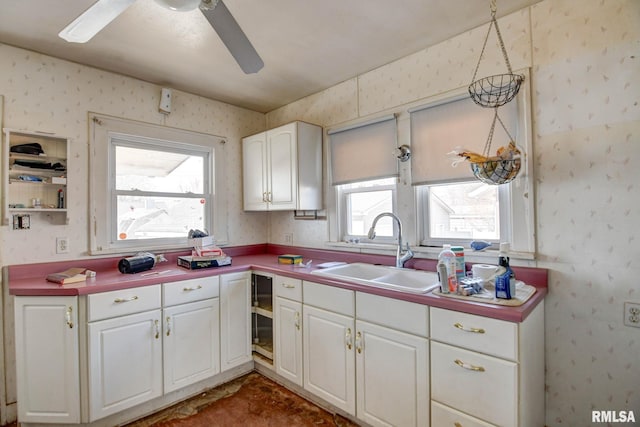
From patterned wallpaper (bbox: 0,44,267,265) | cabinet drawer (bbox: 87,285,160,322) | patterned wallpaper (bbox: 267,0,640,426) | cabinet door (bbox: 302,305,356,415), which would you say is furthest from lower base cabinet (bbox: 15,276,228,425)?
patterned wallpaper (bbox: 267,0,640,426)

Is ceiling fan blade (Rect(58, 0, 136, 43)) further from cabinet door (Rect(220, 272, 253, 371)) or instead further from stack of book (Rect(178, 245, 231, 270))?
cabinet door (Rect(220, 272, 253, 371))

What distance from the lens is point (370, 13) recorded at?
1.82 m

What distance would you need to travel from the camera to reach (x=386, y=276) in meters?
2.14

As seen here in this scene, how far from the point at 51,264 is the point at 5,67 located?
132 cm

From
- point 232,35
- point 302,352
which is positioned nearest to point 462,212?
point 302,352

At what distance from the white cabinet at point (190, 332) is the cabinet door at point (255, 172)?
96 cm

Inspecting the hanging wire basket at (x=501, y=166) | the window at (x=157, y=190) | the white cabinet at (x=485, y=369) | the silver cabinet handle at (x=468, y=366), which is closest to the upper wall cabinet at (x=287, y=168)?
the window at (x=157, y=190)

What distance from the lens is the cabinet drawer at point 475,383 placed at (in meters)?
1.34

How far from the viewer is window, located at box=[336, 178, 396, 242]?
2.52 metres

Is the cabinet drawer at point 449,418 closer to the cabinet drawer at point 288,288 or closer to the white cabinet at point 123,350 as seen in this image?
the cabinet drawer at point 288,288

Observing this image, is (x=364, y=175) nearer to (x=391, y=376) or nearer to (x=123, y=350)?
(x=391, y=376)

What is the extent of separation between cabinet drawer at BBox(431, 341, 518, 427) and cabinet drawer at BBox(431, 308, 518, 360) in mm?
33

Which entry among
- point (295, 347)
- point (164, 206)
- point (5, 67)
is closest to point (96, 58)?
point (5, 67)

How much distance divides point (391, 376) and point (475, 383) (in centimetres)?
45
